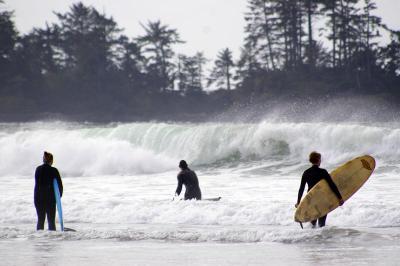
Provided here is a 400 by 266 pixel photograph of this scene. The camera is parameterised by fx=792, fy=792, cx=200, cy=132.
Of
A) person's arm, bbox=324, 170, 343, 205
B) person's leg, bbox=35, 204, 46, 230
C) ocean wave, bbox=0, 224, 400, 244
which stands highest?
person's arm, bbox=324, 170, 343, 205

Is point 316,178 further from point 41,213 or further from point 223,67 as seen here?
point 223,67

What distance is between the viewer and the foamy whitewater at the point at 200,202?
10.6 meters

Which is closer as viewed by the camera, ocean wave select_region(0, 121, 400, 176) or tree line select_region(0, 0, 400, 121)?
ocean wave select_region(0, 121, 400, 176)

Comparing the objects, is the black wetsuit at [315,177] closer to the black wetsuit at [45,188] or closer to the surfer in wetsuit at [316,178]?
the surfer in wetsuit at [316,178]

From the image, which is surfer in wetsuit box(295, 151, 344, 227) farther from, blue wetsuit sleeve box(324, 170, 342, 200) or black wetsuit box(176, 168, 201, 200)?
black wetsuit box(176, 168, 201, 200)

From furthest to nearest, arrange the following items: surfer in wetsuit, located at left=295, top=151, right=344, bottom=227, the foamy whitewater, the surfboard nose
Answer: the surfboard nose, surfer in wetsuit, located at left=295, top=151, right=344, bottom=227, the foamy whitewater

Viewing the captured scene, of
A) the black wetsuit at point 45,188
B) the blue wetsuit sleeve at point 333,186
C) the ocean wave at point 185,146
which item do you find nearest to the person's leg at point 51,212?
the black wetsuit at point 45,188

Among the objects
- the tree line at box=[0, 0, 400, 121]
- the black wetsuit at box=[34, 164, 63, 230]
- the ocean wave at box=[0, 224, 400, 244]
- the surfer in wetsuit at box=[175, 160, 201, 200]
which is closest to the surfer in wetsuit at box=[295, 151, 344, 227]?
the ocean wave at box=[0, 224, 400, 244]

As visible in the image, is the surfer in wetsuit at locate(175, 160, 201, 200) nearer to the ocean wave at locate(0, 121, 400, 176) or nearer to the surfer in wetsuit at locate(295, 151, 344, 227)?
the surfer in wetsuit at locate(295, 151, 344, 227)

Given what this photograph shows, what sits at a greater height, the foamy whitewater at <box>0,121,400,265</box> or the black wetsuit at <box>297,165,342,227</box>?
the black wetsuit at <box>297,165,342,227</box>

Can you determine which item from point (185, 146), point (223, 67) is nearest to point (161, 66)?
point (223, 67)

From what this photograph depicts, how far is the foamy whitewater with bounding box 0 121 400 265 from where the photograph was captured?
10.6 meters

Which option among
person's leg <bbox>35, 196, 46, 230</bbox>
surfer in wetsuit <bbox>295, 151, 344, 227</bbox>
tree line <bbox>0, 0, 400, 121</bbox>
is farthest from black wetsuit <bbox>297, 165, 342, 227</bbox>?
tree line <bbox>0, 0, 400, 121</bbox>

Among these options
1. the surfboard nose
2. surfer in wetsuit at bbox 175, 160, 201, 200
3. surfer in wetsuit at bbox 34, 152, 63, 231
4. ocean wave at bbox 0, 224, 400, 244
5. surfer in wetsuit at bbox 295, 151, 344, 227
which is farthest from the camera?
surfer in wetsuit at bbox 175, 160, 201, 200
